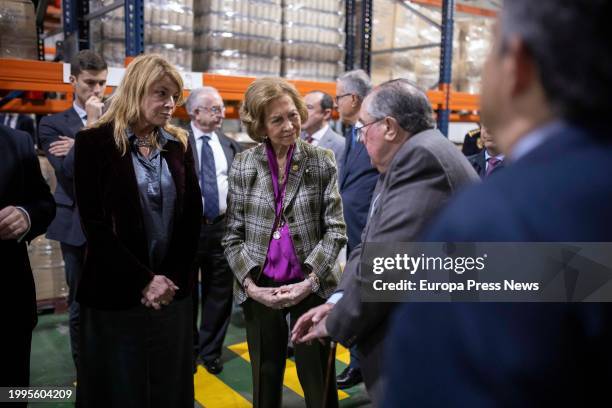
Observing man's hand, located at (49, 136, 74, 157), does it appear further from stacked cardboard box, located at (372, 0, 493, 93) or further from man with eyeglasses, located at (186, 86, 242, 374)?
stacked cardboard box, located at (372, 0, 493, 93)

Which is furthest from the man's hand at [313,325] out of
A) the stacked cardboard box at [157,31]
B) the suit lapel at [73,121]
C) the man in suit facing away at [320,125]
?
the stacked cardboard box at [157,31]

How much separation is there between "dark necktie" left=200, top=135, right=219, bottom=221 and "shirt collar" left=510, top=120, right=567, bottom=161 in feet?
9.83

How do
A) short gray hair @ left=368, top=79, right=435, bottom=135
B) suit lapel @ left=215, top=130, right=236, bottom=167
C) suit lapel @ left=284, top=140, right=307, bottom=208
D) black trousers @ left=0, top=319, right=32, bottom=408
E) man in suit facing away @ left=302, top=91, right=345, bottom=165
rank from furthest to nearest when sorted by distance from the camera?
man in suit facing away @ left=302, top=91, right=345, bottom=165 → suit lapel @ left=215, top=130, right=236, bottom=167 → suit lapel @ left=284, top=140, right=307, bottom=208 → black trousers @ left=0, top=319, right=32, bottom=408 → short gray hair @ left=368, top=79, right=435, bottom=135

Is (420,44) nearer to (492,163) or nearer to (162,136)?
(492,163)

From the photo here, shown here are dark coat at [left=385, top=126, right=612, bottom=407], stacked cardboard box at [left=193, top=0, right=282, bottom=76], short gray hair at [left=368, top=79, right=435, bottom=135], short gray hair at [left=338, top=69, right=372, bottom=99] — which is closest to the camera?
dark coat at [left=385, top=126, right=612, bottom=407]

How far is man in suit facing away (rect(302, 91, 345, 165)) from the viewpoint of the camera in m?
4.16

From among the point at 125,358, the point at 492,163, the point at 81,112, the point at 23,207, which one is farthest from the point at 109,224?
the point at 492,163

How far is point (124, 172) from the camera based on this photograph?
213cm

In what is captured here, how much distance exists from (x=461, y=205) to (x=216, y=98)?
3174 mm

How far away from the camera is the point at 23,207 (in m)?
2.08

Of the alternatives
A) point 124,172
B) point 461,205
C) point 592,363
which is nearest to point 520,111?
point 461,205

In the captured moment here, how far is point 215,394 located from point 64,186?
1.52 m

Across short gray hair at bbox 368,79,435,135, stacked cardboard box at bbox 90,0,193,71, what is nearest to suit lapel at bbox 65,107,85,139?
stacked cardboard box at bbox 90,0,193,71

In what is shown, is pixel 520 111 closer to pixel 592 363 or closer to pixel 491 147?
pixel 592 363
